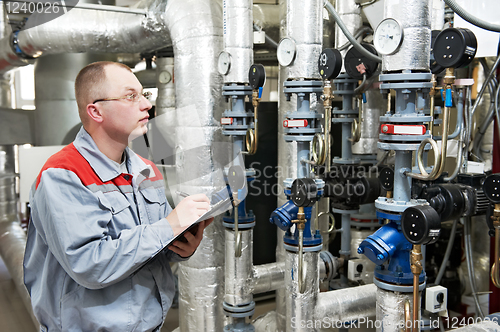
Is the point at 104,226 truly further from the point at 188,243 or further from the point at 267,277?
the point at 267,277

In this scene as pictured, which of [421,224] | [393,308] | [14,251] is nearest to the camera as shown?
[421,224]

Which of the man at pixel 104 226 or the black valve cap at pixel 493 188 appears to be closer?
the man at pixel 104 226

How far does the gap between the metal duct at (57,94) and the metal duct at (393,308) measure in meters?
3.24

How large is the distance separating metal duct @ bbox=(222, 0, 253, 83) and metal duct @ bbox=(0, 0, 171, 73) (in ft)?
Answer: 1.92

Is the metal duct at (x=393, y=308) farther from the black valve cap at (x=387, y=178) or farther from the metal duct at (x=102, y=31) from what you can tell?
the metal duct at (x=102, y=31)

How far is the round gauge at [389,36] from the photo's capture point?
1.63m

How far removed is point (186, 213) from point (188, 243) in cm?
18

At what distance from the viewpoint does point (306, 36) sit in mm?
2236

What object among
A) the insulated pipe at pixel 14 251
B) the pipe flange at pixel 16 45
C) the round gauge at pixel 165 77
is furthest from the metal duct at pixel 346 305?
the pipe flange at pixel 16 45

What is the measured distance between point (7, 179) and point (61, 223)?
175 inches

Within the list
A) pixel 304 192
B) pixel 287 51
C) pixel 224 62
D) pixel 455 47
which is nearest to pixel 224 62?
pixel 224 62


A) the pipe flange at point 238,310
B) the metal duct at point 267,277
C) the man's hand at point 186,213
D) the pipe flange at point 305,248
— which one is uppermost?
the man's hand at point 186,213

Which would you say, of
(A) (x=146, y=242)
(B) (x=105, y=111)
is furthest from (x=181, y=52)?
(A) (x=146, y=242)

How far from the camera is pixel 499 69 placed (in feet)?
9.20
